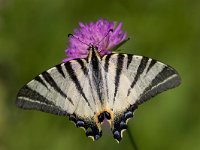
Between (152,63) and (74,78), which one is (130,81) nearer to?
(152,63)

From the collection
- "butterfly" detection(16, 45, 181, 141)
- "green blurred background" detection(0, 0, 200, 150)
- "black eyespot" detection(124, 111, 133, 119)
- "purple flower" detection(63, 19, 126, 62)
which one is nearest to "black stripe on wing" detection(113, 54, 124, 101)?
"butterfly" detection(16, 45, 181, 141)

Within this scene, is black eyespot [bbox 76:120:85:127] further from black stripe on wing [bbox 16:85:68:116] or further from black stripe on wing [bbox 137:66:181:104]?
black stripe on wing [bbox 137:66:181:104]

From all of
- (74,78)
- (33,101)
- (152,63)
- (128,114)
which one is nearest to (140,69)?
(152,63)

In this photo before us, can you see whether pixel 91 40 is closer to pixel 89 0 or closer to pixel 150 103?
pixel 150 103

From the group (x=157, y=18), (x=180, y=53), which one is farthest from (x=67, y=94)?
(x=157, y=18)

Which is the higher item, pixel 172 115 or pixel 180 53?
pixel 180 53

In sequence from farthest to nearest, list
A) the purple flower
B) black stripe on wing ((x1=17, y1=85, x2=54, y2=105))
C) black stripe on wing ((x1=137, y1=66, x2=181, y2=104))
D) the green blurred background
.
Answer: the green blurred background
the purple flower
black stripe on wing ((x1=17, y1=85, x2=54, y2=105))
black stripe on wing ((x1=137, y1=66, x2=181, y2=104))

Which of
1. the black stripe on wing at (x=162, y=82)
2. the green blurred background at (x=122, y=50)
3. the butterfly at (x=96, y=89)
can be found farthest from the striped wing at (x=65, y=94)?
the green blurred background at (x=122, y=50)
